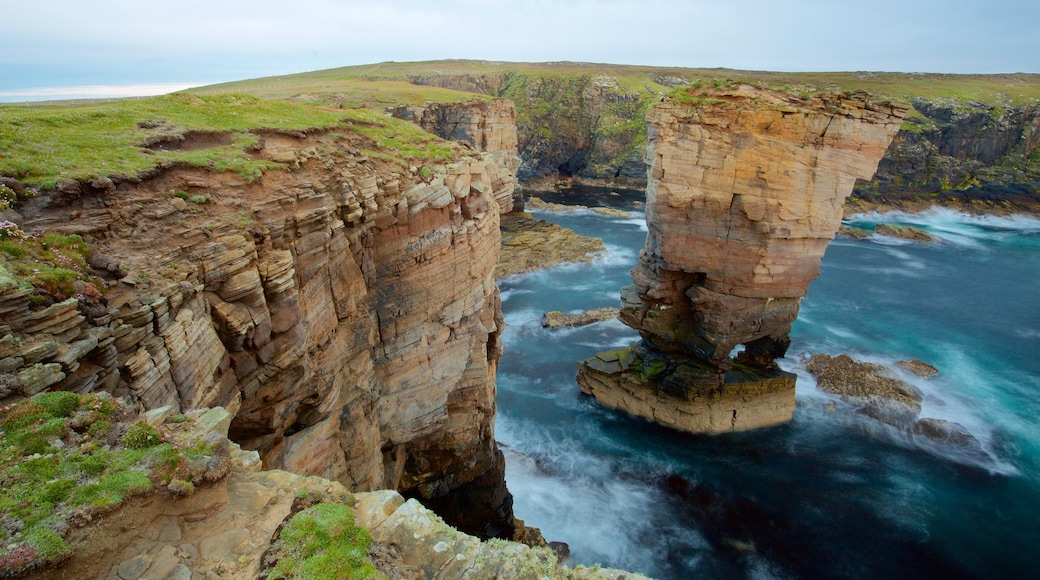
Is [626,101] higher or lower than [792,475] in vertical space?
higher

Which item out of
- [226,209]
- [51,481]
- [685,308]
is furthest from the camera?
[685,308]

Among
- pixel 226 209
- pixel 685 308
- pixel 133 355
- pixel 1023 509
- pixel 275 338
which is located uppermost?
pixel 226 209

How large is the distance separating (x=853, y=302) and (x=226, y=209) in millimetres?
53472

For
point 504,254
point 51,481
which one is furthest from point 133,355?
point 504,254

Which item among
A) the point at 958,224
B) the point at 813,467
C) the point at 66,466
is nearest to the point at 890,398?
the point at 813,467

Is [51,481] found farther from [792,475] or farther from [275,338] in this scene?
[792,475]

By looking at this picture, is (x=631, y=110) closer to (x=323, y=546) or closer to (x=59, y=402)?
(x=323, y=546)

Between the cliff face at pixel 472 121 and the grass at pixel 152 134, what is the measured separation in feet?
128

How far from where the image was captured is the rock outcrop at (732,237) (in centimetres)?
2552

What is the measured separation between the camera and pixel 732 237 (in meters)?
27.8

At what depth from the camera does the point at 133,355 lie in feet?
26.1

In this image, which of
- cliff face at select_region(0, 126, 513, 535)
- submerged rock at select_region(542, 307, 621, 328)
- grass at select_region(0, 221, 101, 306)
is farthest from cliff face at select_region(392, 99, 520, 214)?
grass at select_region(0, 221, 101, 306)

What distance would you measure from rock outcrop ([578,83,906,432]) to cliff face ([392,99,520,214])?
2864 centimetres

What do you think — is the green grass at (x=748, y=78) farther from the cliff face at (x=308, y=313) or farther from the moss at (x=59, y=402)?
the moss at (x=59, y=402)
